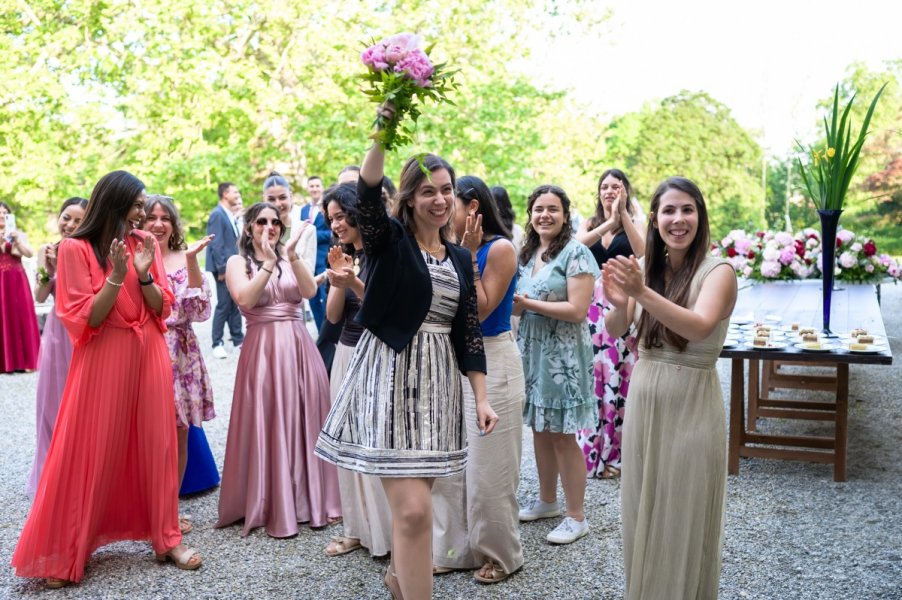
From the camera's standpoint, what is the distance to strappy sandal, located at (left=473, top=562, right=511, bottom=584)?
3.85 metres

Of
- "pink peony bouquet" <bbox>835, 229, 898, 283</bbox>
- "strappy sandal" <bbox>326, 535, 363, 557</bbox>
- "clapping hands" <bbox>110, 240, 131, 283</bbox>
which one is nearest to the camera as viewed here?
"clapping hands" <bbox>110, 240, 131, 283</bbox>

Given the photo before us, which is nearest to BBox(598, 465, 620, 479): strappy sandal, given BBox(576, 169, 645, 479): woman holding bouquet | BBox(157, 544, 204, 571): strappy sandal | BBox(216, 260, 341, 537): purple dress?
BBox(576, 169, 645, 479): woman holding bouquet

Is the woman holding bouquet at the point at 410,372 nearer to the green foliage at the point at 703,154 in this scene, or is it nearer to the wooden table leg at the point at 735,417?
the wooden table leg at the point at 735,417

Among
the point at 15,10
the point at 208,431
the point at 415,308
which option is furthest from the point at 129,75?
the point at 415,308

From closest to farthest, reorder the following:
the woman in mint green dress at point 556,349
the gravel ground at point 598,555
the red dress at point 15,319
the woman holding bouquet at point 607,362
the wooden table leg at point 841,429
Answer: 1. the gravel ground at point 598,555
2. the woman in mint green dress at point 556,349
3. the wooden table leg at point 841,429
4. the woman holding bouquet at point 607,362
5. the red dress at point 15,319

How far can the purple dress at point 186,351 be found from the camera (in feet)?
15.3

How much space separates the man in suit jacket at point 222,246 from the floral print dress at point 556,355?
559 cm

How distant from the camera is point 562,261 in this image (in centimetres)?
444

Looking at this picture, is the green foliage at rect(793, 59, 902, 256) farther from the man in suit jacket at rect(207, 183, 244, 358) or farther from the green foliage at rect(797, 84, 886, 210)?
the green foliage at rect(797, 84, 886, 210)

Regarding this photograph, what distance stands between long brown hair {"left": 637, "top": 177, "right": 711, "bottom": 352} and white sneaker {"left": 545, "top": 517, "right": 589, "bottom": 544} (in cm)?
161

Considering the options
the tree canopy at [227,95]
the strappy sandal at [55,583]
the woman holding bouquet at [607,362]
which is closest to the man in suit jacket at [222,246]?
the tree canopy at [227,95]

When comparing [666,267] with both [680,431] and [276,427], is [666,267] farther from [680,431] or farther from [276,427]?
[276,427]

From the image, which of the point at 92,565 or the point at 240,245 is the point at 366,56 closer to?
the point at 240,245

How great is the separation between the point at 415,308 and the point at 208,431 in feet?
15.3
